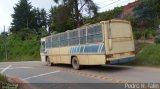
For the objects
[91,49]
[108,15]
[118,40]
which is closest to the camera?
[118,40]

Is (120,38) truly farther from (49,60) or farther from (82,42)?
(49,60)

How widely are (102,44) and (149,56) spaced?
13.9 feet

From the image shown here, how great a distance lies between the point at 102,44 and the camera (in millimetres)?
17562

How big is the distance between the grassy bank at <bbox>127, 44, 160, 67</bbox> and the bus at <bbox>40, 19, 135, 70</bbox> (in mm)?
1688

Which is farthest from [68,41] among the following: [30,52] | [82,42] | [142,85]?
[30,52]

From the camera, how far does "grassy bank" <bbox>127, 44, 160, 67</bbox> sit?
63.7 ft

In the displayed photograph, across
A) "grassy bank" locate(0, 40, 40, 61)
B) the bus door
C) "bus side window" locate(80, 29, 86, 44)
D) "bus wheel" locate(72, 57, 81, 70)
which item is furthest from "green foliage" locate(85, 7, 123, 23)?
the bus door

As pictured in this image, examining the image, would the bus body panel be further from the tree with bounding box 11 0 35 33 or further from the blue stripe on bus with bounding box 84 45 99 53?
the tree with bounding box 11 0 35 33

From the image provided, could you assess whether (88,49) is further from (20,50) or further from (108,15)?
(20,50)

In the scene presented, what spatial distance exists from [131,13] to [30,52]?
63.0 feet

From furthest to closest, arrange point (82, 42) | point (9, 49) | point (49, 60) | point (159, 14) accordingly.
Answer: point (9, 49)
point (159, 14)
point (49, 60)
point (82, 42)

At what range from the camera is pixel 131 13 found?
34.1 m

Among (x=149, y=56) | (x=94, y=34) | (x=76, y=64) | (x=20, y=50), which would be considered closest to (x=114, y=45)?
(x=94, y=34)

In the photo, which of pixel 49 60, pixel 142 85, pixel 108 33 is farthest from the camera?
pixel 49 60
